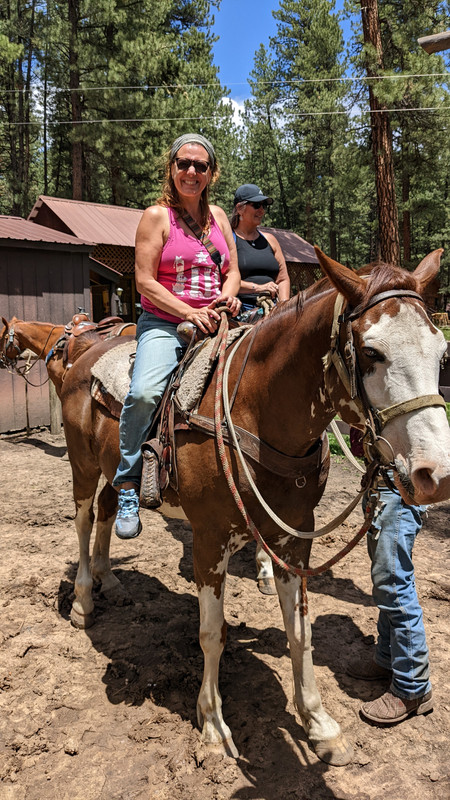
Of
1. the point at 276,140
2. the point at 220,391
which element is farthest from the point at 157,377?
the point at 276,140

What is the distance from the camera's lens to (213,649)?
2.61 m

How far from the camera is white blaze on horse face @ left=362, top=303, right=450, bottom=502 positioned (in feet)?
5.20

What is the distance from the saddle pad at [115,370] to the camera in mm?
3150

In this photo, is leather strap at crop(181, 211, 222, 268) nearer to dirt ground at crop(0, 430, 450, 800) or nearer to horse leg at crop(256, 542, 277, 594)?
horse leg at crop(256, 542, 277, 594)

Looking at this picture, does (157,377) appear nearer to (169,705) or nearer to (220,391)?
(220,391)

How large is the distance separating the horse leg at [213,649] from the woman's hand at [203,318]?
1.11 meters

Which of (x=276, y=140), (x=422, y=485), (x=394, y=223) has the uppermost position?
(x=276, y=140)

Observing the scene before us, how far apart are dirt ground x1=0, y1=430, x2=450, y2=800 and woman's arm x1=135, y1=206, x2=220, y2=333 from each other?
2054 millimetres

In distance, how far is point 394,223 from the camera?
1147cm

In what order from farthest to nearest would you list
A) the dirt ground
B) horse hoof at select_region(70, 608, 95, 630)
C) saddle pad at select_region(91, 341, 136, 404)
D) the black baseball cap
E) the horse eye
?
the black baseball cap → horse hoof at select_region(70, 608, 95, 630) → saddle pad at select_region(91, 341, 136, 404) → the dirt ground → the horse eye

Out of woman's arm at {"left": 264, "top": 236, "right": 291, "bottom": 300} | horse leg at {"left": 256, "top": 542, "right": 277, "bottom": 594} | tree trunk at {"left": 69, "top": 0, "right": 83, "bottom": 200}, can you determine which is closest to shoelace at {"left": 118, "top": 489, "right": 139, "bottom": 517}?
horse leg at {"left": 256, "top": 542, "right": 277, "bottom": 594}

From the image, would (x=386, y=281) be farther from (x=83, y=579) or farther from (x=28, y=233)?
(x=28, y=233)

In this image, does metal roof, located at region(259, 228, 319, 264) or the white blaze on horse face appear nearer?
the white blaze on horse face

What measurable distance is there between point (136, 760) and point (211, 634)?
2.16 feet
